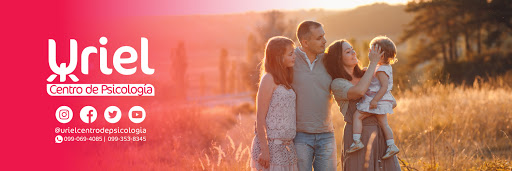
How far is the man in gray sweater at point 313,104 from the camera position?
4305mm

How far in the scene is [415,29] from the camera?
35031mm

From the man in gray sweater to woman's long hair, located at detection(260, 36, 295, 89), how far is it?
0.20 metres

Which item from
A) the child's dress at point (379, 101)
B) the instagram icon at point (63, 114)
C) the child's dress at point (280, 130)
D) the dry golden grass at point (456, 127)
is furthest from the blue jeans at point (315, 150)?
the instagram icon at point (63, 114)

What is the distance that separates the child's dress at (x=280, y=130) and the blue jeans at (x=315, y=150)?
11cm

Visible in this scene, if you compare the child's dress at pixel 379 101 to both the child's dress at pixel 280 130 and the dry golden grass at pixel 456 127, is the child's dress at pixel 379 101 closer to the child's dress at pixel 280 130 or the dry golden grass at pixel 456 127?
the child's dress at pixel 280 130

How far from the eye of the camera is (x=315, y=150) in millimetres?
4395

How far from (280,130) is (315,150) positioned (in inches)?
15.8

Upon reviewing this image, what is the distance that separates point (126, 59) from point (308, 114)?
16.6ft

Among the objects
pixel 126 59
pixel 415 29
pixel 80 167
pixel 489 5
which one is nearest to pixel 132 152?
pixel 80 167

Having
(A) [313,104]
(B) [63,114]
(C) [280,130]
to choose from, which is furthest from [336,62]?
(B) [63,114]

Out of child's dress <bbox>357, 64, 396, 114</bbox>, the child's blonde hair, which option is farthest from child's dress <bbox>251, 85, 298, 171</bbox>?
the child's blonde hair

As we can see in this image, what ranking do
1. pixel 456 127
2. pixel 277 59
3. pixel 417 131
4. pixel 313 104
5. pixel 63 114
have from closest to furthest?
pixel 277 59 → pixel 313 104 → pixel 456 127 → pixel 63 114 → pixel 417 131

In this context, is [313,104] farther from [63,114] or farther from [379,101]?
[63,114]

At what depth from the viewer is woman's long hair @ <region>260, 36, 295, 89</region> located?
4.07m
